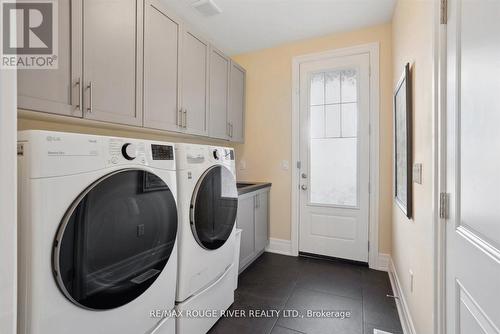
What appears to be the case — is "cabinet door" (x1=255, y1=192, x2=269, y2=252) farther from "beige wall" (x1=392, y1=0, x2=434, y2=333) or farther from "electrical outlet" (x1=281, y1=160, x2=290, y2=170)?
"beige wall" (x1=392, y1=0, x2=434, y2=333)

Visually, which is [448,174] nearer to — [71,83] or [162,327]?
[162,327]

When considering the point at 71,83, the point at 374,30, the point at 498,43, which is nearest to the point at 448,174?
the point at 498,43

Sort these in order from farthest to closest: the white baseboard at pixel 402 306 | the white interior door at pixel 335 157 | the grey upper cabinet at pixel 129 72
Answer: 1. the white interior door at pixel 335 157
2. the white baseboard at pixel 402 306
3. the grey upper cabinet at pixel 129 72

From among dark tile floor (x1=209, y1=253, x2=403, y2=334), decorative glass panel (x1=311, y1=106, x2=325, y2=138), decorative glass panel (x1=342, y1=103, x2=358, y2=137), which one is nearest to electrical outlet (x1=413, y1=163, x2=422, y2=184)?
dark tile floor (x1=209, y1=253, x2=403, y2=334)

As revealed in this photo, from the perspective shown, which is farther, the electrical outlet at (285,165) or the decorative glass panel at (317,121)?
the electrical outlet at (285,165)

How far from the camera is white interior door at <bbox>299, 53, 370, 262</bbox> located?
2.57 meters

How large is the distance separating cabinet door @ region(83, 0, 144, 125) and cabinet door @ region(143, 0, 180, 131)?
0.21 ft

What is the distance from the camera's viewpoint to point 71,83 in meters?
1.23

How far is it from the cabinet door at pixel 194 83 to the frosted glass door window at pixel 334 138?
1.30 meters

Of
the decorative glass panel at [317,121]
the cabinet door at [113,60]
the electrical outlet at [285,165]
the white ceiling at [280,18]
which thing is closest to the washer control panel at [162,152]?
the cabinet door at [113,60]

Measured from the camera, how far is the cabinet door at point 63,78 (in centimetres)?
108

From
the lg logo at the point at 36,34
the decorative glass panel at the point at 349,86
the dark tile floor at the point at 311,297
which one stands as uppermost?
the decorative glass panel at the point at 349,86

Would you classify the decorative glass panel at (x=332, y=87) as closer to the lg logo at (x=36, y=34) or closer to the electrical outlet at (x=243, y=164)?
the electrical outlet at (x=243, y=164)

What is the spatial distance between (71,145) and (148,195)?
0.38 meters
